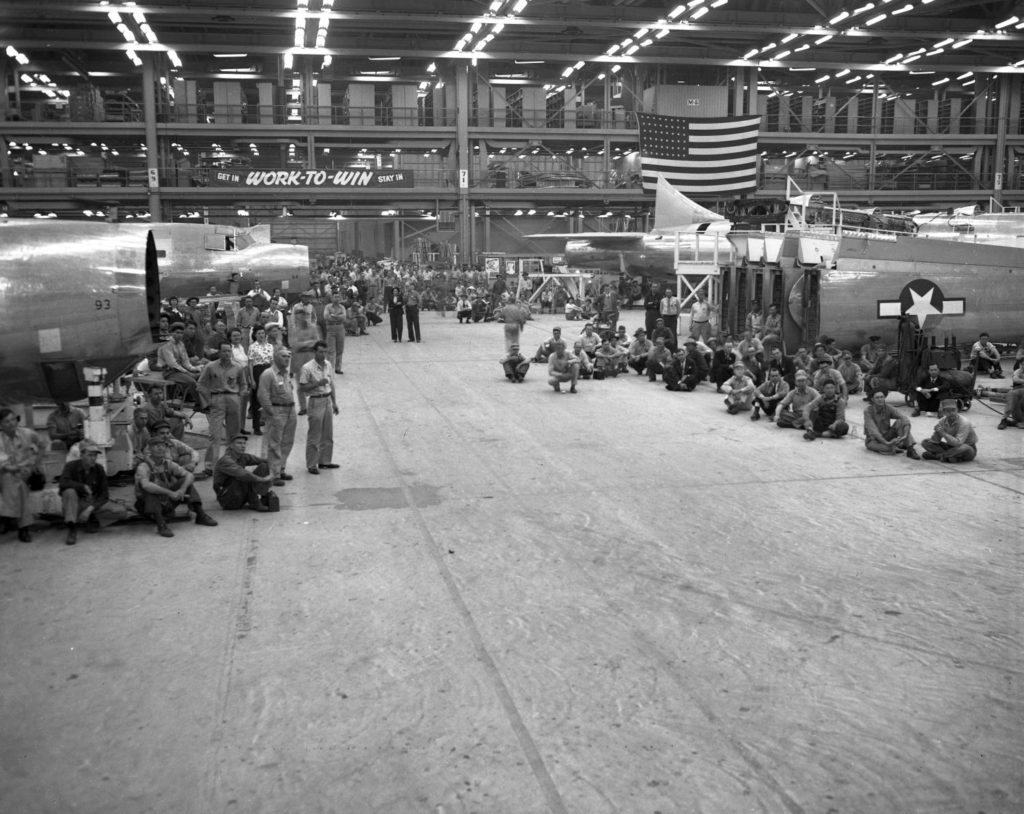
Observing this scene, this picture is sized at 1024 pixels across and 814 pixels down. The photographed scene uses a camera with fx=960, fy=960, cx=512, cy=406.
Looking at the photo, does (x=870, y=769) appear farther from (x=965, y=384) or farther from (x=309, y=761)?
(x=965, y=384)

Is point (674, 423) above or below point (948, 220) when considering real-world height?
below

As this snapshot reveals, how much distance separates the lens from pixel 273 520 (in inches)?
405

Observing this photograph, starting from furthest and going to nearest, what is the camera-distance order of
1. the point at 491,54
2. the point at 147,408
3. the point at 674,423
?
the point at 491,54 < the point at 674,423 < the point at 147,408

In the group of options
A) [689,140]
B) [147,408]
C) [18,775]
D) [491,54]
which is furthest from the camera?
[491,54]

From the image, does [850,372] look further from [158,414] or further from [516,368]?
[158,414]

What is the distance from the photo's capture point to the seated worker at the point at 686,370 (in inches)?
A: 759

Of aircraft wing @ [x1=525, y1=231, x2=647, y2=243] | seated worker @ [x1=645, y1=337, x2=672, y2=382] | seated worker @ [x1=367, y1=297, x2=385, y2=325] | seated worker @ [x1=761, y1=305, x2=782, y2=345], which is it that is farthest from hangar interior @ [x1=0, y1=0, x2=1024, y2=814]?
aircraft wing @ [x1=525, y1=231, x2=647, y2=243]

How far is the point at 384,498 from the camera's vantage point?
11109 millimetres

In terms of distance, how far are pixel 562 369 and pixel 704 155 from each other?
72.6ft

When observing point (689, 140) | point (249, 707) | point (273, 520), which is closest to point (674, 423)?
point (273, 520)

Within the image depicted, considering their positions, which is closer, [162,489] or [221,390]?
[162,489]

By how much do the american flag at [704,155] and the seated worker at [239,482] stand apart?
98.3 feet

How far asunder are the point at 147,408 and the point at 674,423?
824 cm

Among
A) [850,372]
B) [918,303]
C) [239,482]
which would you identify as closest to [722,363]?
[850,372]
